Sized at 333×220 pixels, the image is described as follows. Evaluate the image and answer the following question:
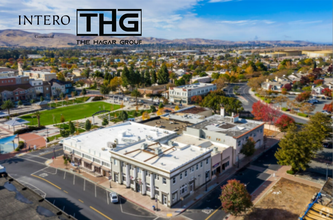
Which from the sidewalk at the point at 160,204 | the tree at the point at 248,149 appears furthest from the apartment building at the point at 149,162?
the tree at the point at 248,149

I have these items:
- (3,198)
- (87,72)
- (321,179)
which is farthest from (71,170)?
(87,72)

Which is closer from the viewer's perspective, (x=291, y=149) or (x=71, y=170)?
(x=291, y=149)

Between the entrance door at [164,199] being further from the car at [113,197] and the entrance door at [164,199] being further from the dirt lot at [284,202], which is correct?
the dirt lot at [284,202]

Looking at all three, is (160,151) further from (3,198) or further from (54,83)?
(54,83)

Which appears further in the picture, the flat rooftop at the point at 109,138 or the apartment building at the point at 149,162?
the flat rooftop at the point at 109,138

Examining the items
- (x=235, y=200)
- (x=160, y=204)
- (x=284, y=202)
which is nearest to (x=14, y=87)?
(x=160, y=204)
